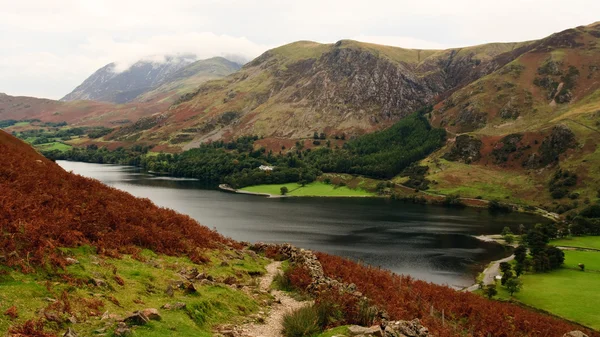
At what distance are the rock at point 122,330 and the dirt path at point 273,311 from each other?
6665 millimetres

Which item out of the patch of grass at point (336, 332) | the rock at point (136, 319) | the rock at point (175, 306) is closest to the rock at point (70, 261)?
the rock at point (175, 306)

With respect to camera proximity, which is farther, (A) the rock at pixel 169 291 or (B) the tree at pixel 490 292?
(B) the tree at pixel 490 292

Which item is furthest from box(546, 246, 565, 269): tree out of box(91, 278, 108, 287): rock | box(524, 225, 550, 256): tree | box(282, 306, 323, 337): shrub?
box(91, 278, 108, 287): rock

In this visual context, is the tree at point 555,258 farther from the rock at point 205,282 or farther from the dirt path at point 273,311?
the rock at point 205,282

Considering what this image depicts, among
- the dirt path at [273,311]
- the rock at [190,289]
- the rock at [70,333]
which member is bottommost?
the dirt path at [273,311]

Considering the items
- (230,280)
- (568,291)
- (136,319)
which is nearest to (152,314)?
(136,319)

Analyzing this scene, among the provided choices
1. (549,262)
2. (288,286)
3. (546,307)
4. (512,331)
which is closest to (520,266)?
(549,262)

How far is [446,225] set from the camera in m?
152

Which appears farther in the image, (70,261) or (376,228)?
(376,228)

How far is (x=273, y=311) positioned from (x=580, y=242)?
135 m

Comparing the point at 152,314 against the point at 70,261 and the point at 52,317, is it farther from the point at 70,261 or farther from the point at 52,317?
the point at 70,261

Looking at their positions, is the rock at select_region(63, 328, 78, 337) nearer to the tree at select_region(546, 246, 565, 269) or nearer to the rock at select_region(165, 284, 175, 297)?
the rock at select_region(165, 284, 175, 297)

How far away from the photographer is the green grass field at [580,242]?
122812mm

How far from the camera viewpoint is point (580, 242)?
12712cm
